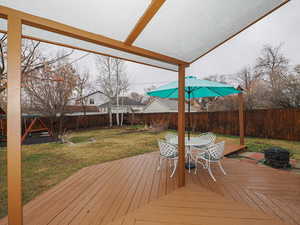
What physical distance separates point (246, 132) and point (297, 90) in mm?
3929

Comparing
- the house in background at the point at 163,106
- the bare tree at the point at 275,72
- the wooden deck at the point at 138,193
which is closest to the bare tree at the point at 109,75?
the house in background at the point at 163,106

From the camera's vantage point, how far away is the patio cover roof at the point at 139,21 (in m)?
1.31

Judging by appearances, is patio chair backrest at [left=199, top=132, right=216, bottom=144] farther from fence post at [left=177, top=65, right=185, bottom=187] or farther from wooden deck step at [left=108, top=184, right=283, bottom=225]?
wooden deck step at [left=108, top=184, right=283, bottom=225]

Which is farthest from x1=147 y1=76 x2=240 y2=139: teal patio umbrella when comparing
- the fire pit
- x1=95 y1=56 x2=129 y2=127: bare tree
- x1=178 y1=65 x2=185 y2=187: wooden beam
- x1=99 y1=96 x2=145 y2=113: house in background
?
x1=95 y1=56 x2=129 y2=127: bare tree

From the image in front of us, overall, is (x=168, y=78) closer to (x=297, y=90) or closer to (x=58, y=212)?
(x=297, y=90)

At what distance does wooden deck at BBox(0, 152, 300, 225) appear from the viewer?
6.10ft

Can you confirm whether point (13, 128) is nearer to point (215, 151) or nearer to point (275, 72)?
point (215, 151)

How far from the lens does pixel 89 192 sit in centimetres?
242

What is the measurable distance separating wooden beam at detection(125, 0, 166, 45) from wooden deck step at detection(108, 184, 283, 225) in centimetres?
237

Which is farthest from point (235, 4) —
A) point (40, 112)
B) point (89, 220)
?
point (40, 112)

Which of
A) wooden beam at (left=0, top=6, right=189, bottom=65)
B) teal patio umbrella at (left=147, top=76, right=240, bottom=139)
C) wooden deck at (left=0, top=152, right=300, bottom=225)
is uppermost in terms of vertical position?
wooden beam at (left=0, top=6, right=189, bottom=65)

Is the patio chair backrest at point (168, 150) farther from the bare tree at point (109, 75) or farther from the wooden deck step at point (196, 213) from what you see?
the bare tree at point (109, 75)

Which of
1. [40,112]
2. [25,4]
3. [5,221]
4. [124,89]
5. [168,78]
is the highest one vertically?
[168,78]

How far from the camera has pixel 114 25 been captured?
1.58m
